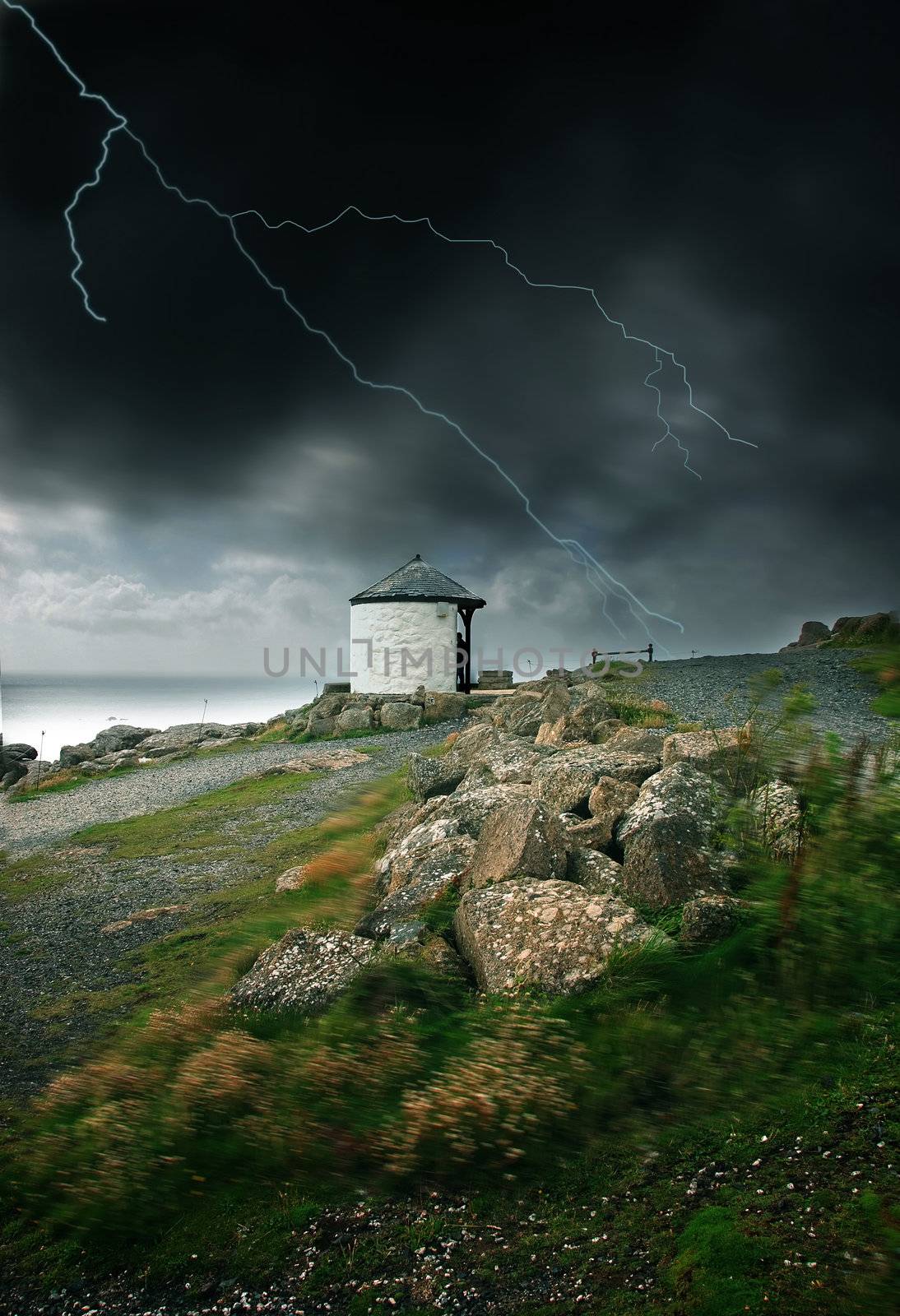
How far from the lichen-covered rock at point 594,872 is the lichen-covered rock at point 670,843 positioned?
90 millimetres

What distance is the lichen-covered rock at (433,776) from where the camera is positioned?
32.7 ft

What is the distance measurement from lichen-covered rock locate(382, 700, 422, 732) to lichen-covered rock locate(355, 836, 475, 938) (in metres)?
17.1

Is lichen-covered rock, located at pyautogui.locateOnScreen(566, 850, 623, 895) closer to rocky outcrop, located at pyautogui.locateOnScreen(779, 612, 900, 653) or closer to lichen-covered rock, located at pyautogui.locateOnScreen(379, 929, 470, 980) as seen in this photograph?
lichen-covered rock, located at pyautogui.locateOnScreen(379, 929, 470, 980)

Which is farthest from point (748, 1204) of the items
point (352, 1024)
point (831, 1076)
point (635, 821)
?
point (635, 821)

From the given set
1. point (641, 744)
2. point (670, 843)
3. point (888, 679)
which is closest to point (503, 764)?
point (641, 744)

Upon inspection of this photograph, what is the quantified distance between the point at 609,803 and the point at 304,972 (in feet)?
9.09

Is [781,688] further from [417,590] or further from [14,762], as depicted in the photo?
[14,762]

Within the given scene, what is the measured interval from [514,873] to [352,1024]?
1.52 metres

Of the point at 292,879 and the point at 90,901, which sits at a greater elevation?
the point at 292,879

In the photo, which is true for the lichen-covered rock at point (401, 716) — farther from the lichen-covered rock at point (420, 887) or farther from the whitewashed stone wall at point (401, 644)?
the lichen-covered rock at point (420, 887)

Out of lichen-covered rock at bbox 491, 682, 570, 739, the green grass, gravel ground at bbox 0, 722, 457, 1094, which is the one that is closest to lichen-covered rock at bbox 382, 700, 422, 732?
gravel ground at bbox 0, 722, 457, 1094

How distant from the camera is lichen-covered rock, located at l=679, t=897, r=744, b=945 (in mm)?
4375

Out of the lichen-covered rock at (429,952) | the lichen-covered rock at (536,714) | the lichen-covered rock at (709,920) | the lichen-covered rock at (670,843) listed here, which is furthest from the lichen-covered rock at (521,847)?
the lichen-covered rock at (536,714)

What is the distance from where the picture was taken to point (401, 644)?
2875 cm
